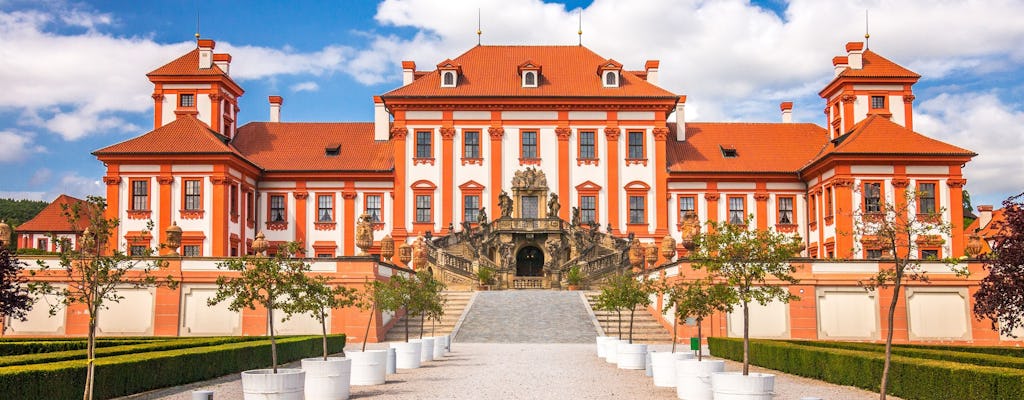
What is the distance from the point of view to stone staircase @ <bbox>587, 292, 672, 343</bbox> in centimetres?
3200

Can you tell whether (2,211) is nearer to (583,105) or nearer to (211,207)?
(211,207)

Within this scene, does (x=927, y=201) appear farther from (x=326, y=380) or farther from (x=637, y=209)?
(x=326, y=380)

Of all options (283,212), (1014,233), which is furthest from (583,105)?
(1014,233)

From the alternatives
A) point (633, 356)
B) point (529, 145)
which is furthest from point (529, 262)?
point (633, 356)

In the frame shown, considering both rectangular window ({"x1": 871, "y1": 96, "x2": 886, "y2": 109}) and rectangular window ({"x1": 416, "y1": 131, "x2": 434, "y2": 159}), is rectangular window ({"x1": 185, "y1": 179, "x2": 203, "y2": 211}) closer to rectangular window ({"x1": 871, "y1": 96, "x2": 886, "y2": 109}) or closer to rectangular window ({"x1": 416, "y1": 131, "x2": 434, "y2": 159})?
rectangular window ({"x1": 416, "y1": 131, "x2": 434, "y2": 159})

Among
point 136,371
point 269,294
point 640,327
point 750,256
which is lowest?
point 640,327

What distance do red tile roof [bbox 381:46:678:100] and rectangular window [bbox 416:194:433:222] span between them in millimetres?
5339

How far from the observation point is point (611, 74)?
51.8 m

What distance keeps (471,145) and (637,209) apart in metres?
9.28

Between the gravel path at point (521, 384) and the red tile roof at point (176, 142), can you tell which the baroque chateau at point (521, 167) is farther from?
the gravel path at point (521, 384)

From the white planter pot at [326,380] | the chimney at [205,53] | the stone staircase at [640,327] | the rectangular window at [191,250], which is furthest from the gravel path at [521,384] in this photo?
the chimney at [205,53]

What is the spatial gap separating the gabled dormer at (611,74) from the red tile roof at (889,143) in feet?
35.8

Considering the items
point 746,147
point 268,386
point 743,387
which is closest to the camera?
point 743,387

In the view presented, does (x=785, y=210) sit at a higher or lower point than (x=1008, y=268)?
higher
